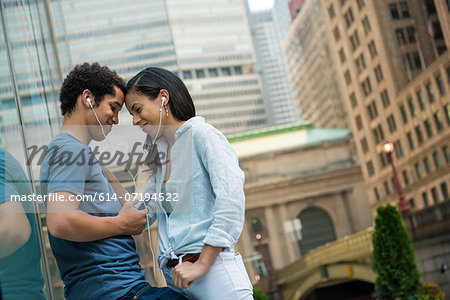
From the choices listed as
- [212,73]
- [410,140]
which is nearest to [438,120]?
[410,140]

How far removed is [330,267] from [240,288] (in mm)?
29617

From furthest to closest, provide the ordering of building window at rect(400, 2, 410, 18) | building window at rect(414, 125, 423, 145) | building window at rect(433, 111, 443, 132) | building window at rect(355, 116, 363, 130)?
building window at rect(355, 116, 363, 130), building window at rect(400, 2, 410, 18), building window at rect(414, 125, 423, 145), building window at rect(433, 111, 443, 132)

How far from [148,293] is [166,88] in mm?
881

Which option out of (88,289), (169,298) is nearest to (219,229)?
(169,298)

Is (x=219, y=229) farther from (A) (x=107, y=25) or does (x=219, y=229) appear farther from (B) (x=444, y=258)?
(B) (x=444, y=258)

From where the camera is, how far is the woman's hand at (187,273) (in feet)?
7.11

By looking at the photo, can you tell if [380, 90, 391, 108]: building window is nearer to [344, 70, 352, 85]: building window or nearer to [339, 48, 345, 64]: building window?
[344, 70, 352, 85]: building window

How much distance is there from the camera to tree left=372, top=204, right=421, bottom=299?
17.4 m

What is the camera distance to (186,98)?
261 cm

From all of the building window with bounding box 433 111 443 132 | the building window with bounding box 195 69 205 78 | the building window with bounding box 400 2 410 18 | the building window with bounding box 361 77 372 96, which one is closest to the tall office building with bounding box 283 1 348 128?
the building window with bounding box 195 69 205 78

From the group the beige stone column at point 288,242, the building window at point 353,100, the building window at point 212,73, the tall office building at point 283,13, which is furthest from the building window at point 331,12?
the tall office building at point 283,13

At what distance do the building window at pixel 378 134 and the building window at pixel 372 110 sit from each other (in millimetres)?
1185

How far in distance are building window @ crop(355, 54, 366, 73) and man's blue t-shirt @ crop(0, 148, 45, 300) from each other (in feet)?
175

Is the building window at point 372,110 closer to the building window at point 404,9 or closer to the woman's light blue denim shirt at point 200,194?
the building window at point 404,9
